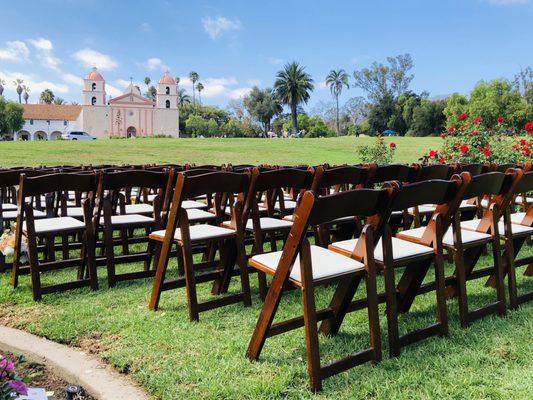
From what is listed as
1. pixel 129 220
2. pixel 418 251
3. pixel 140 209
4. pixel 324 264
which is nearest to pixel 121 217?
pixel 129 220

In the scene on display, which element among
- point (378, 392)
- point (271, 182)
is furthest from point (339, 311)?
point (271, 182)

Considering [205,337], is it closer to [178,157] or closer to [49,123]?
Result: [178,157]

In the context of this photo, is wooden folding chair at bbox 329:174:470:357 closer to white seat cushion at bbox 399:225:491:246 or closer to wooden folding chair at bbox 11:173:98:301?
white seat cushion at bbox 399:225:491:246

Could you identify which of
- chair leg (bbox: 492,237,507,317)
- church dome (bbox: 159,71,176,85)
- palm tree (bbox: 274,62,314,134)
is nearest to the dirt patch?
chair leg (bbox: 492,237,507,317)

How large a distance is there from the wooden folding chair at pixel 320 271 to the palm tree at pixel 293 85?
76.2 m

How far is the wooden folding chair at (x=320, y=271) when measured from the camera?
2.33 meters

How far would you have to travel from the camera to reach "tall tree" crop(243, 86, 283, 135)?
86.9 m

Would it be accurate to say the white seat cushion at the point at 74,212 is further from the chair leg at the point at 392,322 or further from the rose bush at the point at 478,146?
the rose bush at the point at 478,146

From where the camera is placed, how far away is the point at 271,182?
3.59 metres

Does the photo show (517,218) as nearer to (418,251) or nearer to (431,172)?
(431,172)

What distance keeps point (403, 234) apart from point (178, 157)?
25.2 meters

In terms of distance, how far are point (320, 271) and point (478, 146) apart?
25.1 ft

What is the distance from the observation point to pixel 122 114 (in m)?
88.2

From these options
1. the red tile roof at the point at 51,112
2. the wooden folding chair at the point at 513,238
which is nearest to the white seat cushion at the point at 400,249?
the wooden folding chair at the point at 513,238
